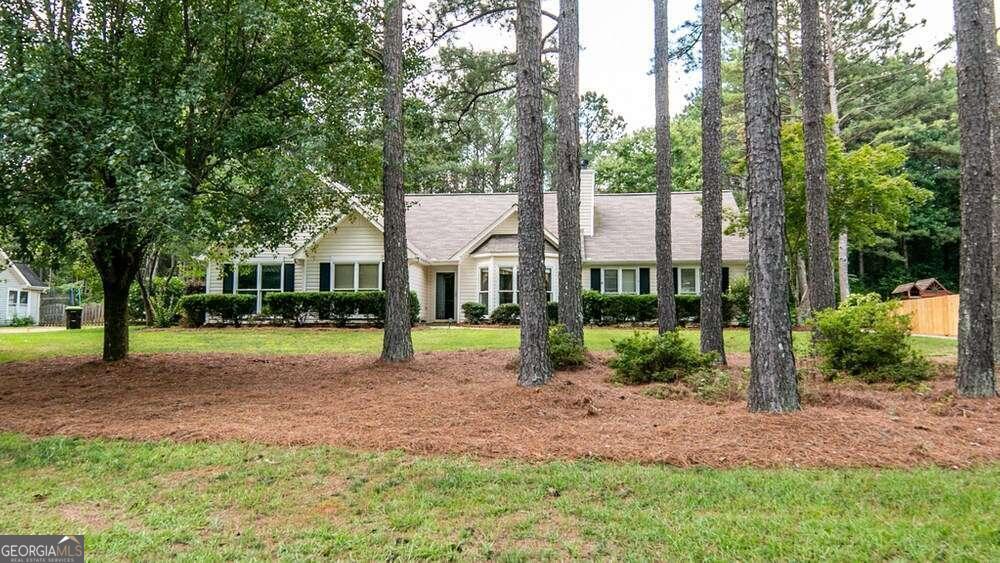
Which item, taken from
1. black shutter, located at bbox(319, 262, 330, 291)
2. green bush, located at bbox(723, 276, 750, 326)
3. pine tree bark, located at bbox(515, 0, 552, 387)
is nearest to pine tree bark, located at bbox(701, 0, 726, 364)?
pine tree bark, located at bbox(515, 0, 552, 387)

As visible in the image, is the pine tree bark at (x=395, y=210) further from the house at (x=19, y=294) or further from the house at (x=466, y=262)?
the house at (x=19, y=294)

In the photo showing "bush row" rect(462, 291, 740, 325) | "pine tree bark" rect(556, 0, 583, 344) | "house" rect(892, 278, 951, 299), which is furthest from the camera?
"house" rect(892, 278, 951, 299)

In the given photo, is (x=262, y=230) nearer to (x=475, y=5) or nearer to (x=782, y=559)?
(x=475, y=5)

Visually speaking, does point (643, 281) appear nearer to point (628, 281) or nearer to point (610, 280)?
point (628, 281)

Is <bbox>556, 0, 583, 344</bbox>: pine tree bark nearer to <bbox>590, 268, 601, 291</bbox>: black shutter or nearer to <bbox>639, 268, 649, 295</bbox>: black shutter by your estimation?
<bbox>590, 268, 601, 291</bbox>: black shutter

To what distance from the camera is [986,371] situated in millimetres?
6336

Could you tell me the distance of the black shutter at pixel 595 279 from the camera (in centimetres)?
2152

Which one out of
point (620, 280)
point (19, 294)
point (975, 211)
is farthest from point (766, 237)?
Answer: point (19, 294)

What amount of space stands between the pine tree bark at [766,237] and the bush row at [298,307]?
47.3 ft

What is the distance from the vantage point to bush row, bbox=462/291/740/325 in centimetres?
1927

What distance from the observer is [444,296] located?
22719 mm

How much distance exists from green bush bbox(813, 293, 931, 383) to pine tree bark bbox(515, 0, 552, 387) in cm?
449

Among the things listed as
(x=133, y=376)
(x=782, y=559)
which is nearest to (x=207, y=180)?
(x=133, y=376)

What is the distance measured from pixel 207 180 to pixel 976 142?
9.89 meters
